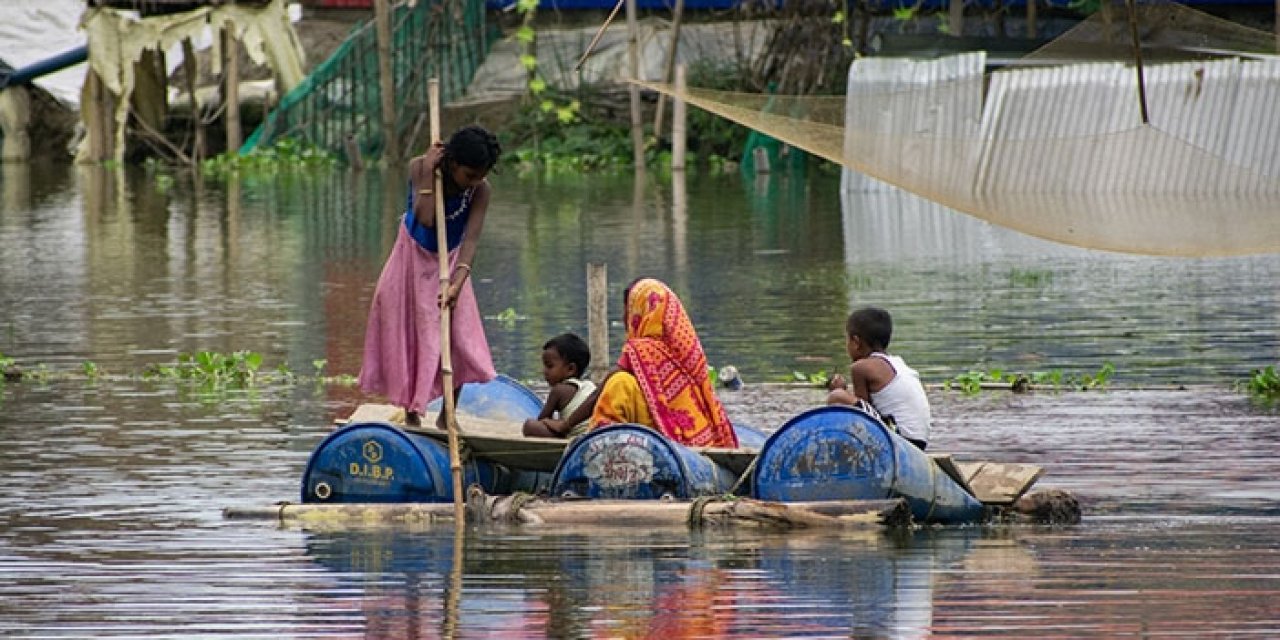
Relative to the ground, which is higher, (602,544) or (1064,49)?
A: (1064,49)

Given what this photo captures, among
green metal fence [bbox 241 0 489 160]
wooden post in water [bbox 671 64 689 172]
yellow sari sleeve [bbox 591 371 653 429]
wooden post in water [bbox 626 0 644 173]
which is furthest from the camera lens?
green metal fence [bbox 241 0 489 160]

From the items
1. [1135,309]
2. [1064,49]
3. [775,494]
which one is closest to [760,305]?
[1135,309]

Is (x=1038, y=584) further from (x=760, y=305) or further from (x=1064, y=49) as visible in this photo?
(x=760, y=305)

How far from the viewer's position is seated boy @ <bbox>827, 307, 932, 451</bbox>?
926cm

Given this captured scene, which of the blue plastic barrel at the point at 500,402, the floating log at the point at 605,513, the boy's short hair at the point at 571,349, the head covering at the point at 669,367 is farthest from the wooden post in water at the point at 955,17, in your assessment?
the floating log at the point at 605,513

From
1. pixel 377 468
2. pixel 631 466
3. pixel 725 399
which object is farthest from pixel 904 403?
pixel 725 399

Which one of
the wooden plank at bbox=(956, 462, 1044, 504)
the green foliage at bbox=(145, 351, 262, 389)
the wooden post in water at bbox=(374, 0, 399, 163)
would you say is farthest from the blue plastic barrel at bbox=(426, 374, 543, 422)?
the wooden post in water at bbox=(374, 0, 399, 163)

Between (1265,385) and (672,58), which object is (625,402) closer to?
(1265,385)

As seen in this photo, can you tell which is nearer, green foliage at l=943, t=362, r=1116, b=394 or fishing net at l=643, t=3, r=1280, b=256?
fishing net at l=643, t=3, r=1280, b=256

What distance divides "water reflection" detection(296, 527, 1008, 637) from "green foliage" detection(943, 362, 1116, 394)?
4016 millimetres

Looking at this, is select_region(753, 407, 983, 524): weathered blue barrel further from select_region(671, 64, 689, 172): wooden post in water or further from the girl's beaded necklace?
select_region(671, 64, 689, 172): wooden post in water

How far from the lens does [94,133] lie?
3625 cm

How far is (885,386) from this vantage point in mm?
9258

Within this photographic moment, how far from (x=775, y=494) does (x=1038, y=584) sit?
55.8 inches
